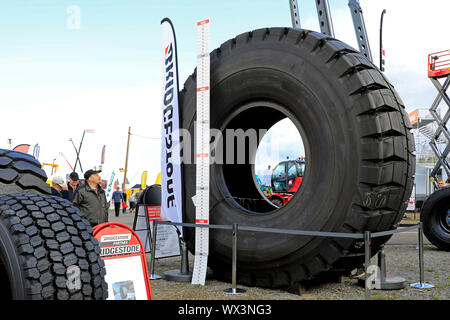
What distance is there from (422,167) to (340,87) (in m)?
26.9

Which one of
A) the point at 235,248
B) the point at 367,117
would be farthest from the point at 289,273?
the point at 367,117

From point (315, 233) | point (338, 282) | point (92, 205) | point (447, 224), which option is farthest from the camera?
point (447, 224)

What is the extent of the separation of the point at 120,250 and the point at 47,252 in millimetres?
1072

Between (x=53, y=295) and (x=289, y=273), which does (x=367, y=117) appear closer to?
(x=289, y=273)

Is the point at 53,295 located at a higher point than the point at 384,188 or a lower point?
lower

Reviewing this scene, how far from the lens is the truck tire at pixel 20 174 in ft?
10.2

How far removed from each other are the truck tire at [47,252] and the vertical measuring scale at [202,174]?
9.54ft

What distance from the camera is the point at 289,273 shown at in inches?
180

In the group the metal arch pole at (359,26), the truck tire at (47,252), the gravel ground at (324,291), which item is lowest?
the gravel ground at (324,291)

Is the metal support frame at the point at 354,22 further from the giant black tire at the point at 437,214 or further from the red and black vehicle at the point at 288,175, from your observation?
the red and black vehicle at the point at 288,175

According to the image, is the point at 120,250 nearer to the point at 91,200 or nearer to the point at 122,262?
the point at 122,262

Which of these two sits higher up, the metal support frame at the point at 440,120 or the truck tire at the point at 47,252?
the metal support frame at the point at 440,120

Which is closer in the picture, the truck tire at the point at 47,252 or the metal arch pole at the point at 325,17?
the truck tire at the point at 47,252

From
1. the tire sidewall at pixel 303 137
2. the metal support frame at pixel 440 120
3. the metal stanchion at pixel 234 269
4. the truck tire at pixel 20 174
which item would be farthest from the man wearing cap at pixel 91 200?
A: the metal support frame at pixel 440 120
